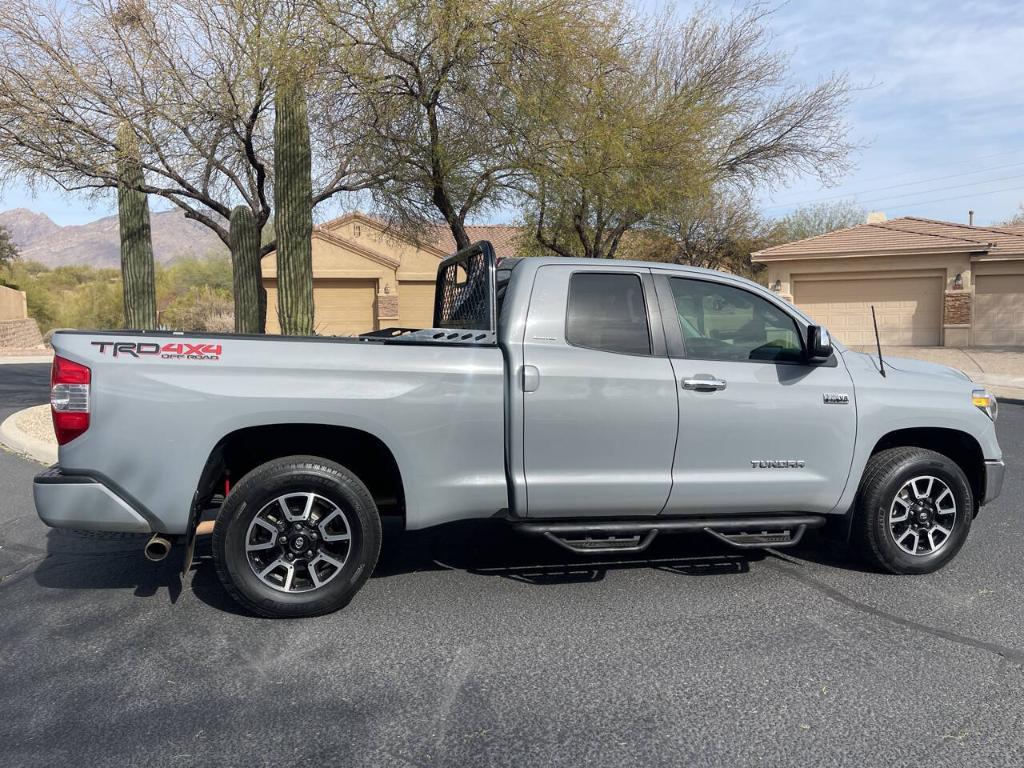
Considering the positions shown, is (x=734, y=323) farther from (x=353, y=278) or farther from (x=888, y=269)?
(x=353, y=278)

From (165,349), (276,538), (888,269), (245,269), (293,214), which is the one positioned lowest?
(276,538)

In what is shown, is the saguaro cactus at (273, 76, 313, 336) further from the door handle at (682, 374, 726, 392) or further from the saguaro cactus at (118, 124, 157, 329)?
the door handle at (682, 374, 726, 392)

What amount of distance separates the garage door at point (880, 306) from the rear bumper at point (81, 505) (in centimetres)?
2333

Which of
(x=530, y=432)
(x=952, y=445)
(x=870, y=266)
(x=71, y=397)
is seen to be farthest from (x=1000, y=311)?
(x=71, y=397)

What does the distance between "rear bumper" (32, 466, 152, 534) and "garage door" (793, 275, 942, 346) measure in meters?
23.3

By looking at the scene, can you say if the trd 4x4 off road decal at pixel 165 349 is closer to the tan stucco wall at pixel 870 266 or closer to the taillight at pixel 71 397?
the taillight at pixel 71 397

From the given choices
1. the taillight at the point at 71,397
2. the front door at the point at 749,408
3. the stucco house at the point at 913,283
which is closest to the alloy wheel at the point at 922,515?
the front door at the point at 749,408

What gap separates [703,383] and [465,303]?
167 cm

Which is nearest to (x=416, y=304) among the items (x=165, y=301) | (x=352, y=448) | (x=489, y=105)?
(x=165, y=301)

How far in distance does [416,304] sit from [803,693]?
3397cm

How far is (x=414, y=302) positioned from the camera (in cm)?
3678

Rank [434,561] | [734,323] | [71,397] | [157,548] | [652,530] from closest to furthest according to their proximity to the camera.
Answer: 1. [71,397]
2. [157,548]
3. [652,530]
4. [734,323]
5. [434,561]

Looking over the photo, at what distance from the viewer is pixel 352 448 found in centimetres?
498

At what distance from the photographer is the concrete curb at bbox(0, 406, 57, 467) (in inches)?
352
